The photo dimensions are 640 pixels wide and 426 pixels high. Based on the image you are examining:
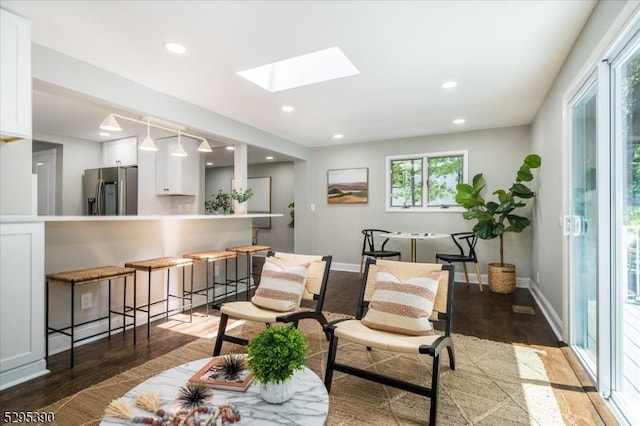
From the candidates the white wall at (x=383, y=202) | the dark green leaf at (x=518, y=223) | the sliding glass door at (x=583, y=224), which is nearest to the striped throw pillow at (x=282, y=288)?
the sliding glass door at (x=583, y=224)

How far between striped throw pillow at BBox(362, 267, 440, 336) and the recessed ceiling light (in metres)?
2.40

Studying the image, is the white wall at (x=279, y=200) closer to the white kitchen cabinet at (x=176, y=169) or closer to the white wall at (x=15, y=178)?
the white kitchen cabinet at (x=176, y=169)

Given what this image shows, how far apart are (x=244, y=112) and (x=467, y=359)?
3689 millimetres

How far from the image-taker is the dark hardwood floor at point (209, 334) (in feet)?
6.59

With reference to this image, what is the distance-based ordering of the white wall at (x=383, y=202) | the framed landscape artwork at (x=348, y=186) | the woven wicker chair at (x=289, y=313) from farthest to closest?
the framed landscape artwork at (x=348, y=186), the white wall at (x=383, y=202), the woven wicker chair at (x=289, y=313)

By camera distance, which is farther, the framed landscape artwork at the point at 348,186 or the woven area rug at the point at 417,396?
the framed landscape artwork at the point at 348,186

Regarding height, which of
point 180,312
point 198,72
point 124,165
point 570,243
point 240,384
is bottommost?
point 180,312

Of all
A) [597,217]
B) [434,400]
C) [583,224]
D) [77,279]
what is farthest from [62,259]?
[583,224]

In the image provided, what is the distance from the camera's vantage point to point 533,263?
469cm

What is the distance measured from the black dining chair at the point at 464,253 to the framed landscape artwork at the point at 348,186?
174 centimetres

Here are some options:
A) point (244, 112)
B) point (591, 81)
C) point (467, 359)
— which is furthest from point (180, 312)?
point (591, 81)

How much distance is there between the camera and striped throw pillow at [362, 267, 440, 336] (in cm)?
209

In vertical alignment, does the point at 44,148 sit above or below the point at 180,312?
above

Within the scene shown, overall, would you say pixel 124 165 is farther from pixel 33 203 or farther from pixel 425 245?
pixel 425 245
